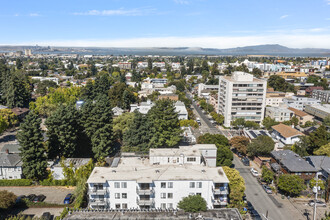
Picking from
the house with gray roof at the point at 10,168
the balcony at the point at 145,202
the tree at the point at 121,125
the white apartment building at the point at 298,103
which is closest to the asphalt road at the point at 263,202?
the balcony at the point at 145,202

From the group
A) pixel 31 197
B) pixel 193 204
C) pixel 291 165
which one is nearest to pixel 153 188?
pixel 193 204

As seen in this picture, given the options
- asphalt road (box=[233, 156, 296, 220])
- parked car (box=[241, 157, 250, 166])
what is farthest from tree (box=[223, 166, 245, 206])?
parked car (box=[241, 157, 250, 166])

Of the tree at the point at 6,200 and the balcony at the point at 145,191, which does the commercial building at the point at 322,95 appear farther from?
the tree at the point at 6,200

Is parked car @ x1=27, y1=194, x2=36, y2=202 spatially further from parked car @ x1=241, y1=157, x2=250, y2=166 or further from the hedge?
parked car @ x1=241, y1=157, x2=250, y2=166

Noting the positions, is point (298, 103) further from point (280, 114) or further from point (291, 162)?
point (291, 162)

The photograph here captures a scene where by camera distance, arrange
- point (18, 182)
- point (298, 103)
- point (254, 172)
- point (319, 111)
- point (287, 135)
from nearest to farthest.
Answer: point (18, 182) < point (254, 172) < point (287, 135) < point (319, 111) < point (298, 103)
